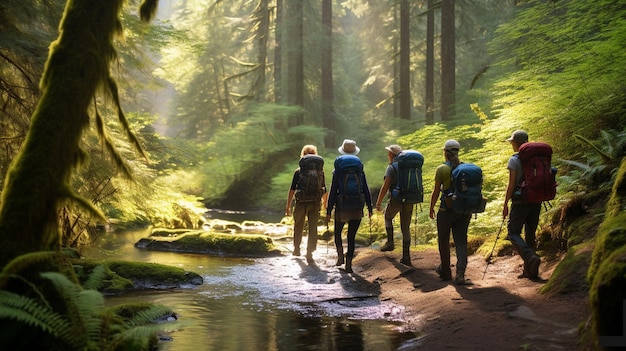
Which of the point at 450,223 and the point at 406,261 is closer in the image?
the point at 450,223

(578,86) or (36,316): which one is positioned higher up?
(578,86)

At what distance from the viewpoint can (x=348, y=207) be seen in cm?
1009

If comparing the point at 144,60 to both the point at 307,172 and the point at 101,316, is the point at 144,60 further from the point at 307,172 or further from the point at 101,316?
the point at 101,316

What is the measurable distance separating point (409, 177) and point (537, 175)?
289cm

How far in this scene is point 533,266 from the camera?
7762 millimetres

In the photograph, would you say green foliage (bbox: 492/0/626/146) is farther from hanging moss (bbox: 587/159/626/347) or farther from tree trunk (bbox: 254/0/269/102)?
tree trunk (bbox: 254/0/269/102)

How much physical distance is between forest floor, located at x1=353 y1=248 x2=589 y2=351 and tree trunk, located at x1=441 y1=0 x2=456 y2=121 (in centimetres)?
1259

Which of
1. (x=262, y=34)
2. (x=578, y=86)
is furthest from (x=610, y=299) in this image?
(x=262, y=34)

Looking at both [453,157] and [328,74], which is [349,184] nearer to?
[453,157]

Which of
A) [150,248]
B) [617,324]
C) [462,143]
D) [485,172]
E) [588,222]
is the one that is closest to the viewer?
[617,324]

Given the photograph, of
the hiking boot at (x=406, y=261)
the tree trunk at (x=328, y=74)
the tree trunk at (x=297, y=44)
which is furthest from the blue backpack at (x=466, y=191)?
the tree trunk at (x=297, y=44)

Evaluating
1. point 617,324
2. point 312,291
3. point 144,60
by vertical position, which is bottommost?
point 312,291

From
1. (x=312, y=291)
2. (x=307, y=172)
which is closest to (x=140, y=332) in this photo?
(x=312, y=291)

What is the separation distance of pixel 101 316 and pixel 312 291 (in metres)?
4.75
